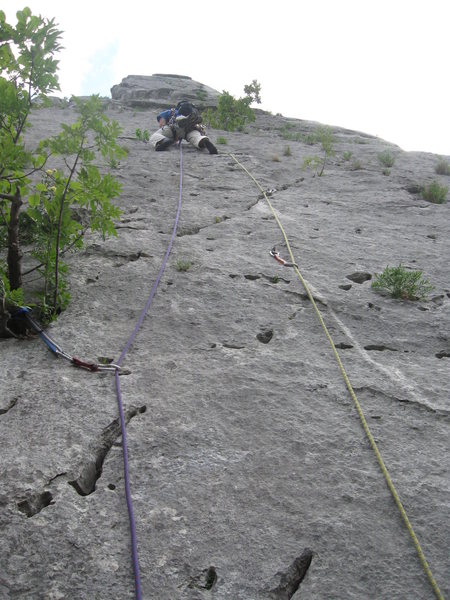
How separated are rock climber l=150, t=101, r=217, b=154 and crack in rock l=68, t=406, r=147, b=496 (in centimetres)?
711

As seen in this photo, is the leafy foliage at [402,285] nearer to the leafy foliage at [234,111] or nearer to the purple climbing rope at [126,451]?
the purple climbing rope at [126,451]

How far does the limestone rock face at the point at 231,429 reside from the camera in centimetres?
197

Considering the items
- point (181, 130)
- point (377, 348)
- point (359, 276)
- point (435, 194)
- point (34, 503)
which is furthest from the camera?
point (181, 130)

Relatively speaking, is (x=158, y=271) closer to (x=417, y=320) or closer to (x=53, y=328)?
(x=53, y=328)

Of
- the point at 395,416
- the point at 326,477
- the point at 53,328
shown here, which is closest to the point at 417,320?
the point at 395,416

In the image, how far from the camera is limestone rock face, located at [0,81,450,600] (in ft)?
6.46

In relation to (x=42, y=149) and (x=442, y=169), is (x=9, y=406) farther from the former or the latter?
(x=442, y=169)

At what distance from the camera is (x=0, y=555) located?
6.29ft

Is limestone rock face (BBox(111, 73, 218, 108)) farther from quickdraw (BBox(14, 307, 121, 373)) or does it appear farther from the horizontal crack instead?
the horizontal crack

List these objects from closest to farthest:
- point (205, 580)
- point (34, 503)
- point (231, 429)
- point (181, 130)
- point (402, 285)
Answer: point (205, 580)
point (34, 503)
point (231, 429)
point (402, 285)
point (181, 130)

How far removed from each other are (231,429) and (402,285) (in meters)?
2.39

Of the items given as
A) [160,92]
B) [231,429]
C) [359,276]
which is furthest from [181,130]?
[231,429]

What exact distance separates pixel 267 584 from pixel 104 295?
8.72 ft

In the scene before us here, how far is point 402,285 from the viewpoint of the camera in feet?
13.9
